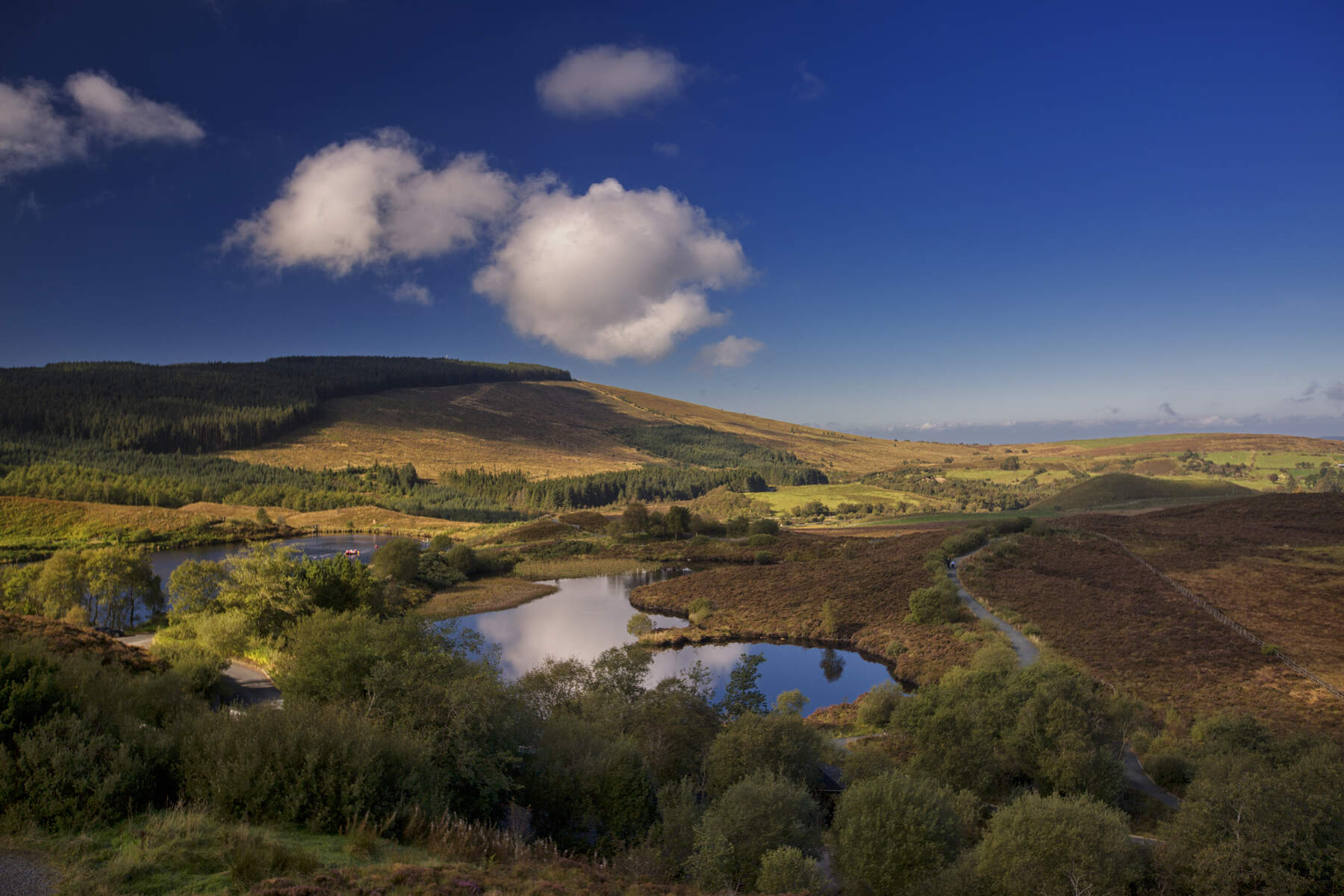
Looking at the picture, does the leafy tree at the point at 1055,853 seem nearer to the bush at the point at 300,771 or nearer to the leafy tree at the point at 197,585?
the bush at the point at 300,771

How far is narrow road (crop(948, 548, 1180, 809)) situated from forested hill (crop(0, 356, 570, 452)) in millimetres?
132212

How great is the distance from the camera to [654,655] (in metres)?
40.4

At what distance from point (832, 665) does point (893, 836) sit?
28336 millimetres

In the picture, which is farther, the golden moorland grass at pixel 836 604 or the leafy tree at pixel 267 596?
the golden moorland grass at pixel 836 604

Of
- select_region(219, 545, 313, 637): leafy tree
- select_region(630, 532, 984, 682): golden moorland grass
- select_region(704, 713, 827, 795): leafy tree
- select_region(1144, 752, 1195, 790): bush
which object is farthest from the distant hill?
select_region(219, 545, 313, 637): leafy tree

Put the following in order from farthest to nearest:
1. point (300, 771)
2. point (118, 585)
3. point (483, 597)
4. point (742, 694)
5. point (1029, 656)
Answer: point (483, 597) → point (118, 585) → point (1029, 656) → point (742, 694) → point (300, 771)

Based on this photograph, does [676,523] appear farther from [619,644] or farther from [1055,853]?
[1055,853]

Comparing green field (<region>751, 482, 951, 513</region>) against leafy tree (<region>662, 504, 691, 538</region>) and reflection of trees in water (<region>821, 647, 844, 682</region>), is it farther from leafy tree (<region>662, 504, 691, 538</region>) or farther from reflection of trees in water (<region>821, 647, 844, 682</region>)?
reflection of trees in water (<region>821, 647, 844, 682</region>)

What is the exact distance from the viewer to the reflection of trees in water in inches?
1508

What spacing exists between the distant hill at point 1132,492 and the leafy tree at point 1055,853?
77.9 meters

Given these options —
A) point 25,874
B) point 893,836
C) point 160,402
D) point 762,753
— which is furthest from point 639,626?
point 160,402

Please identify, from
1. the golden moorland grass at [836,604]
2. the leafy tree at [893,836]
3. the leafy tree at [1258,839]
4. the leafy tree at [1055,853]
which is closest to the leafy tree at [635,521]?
the golden moorland grass at [836,604]

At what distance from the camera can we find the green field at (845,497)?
10606 centimetres

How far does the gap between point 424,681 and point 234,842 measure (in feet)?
21.7
